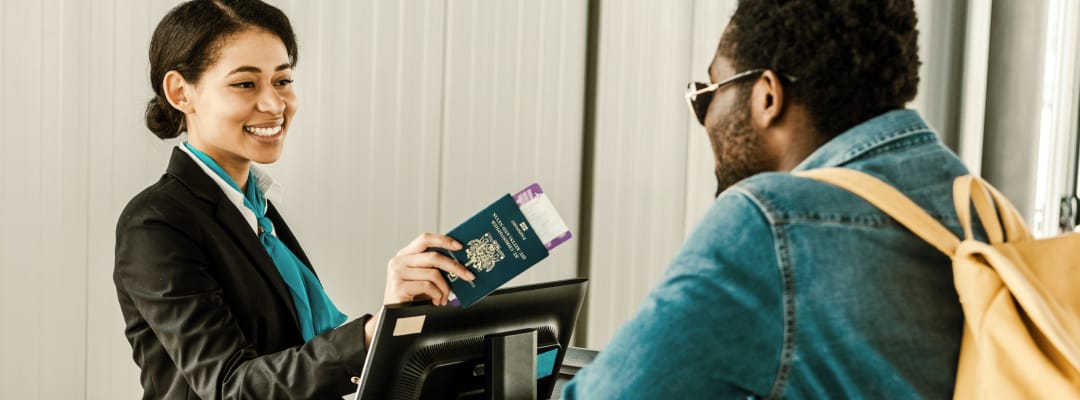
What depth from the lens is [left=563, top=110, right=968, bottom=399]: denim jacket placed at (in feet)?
3.34

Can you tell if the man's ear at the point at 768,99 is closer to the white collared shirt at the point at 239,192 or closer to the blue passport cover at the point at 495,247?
the blue passport cover at the point at 495,247

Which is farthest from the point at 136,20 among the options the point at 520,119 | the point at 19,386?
the point at 520,119

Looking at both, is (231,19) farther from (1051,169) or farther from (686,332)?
(1051,169)

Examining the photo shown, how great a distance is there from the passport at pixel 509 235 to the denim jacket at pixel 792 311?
0.49 metres

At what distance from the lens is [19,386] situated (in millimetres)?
2512

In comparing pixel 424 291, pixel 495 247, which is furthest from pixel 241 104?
pixel 495 247

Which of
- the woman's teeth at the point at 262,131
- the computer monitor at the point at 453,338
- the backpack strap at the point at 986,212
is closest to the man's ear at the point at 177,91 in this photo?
the woman's teeth at the point at 262,131

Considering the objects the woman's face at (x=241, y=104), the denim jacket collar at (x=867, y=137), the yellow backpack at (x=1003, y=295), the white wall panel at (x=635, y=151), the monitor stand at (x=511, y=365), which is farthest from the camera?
the white wall panel at (x=635, y=151)

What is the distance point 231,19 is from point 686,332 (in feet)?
4.44

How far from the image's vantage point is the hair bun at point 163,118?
2.13 meters

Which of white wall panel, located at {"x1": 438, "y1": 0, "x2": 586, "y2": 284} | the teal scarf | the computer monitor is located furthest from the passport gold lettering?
white wall panel, located at {"x1": 438, "y1": 0, "x2": 586, "y2": 284}

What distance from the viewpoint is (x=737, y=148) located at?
1291 mm

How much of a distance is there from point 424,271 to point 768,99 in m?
0.62

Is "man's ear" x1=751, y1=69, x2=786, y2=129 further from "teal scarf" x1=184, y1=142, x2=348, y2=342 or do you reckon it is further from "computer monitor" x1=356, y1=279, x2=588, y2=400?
"teal scarf" x1=184, y1=142, x2=348, y2=342
